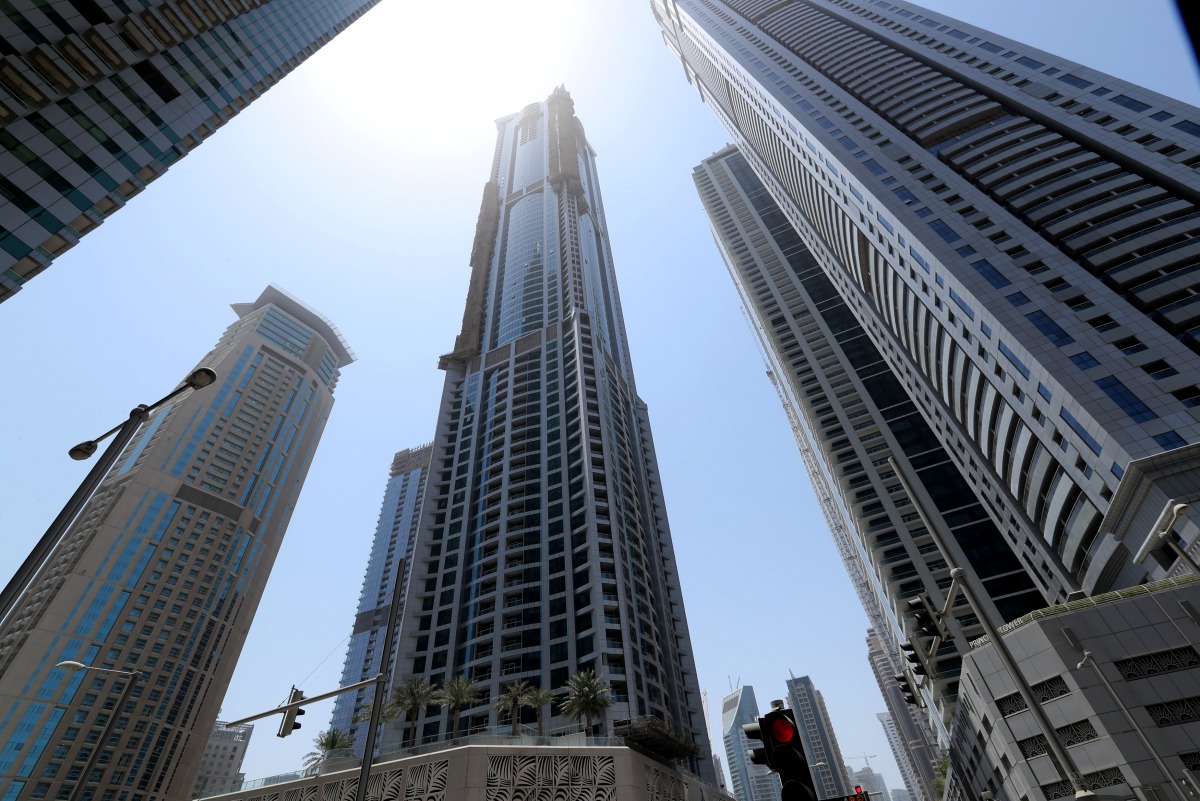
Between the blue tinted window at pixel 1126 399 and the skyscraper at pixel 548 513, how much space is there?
4513 cm

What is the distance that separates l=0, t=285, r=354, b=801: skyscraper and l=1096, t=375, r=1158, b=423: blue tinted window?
120 metres

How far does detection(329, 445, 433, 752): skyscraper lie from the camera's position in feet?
497

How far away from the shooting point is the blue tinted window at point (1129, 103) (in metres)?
83.1

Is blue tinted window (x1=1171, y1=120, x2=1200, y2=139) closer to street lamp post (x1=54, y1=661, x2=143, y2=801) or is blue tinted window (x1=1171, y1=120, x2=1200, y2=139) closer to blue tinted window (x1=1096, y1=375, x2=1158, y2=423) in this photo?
blue tinted window (x1=1096, y1=375, x2=1158, y2=423)

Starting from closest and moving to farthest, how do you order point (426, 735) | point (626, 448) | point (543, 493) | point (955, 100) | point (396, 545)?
point (426, 735), point (543, 493), point (955, 100), point (626, 448), point (396, 545)

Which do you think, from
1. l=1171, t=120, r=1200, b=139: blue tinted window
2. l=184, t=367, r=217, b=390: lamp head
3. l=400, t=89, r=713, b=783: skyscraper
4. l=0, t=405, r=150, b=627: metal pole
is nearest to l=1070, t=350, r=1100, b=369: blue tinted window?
l=1171, t=120, r=1200, b=139: blue tinted window

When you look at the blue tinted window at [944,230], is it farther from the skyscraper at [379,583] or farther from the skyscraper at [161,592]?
the skyscraper at [161,592]

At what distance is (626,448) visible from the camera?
106 m

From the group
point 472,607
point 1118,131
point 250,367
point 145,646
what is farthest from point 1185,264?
point 250,367

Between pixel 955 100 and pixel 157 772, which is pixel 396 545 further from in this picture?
pixel 955 100

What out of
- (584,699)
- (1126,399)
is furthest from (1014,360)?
(584,699)

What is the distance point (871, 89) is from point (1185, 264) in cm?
6564

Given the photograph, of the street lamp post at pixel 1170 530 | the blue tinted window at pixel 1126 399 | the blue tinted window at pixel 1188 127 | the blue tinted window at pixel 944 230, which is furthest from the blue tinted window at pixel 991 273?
the street lamp post at pixel 1170 530

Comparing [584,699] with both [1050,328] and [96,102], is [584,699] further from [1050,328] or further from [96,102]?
[96,102]
